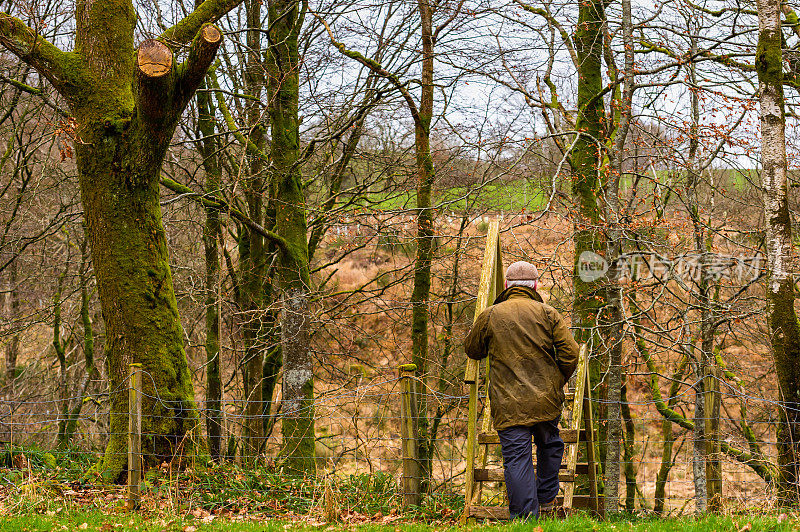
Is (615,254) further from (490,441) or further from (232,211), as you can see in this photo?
(232,211)

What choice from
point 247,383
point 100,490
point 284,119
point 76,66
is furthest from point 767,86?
point 247,383

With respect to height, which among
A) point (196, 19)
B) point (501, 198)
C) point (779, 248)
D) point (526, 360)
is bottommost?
point (526, 360)

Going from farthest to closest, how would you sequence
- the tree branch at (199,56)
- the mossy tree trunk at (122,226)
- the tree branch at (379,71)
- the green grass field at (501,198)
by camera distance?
the green grass field at (501,198) → the tree branch at (379,71) → the mossy tree trunk at (122,226) → the tree branch at (199,56)

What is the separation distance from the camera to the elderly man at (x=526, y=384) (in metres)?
5.27

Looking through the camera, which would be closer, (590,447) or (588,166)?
(590,447)

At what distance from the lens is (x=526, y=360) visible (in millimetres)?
5336

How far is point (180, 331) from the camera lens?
782 centimetres

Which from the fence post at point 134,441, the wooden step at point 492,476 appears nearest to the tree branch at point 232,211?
the fence post at point 134,441

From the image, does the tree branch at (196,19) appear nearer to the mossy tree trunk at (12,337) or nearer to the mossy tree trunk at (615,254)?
the mossy tree trunk at (615,254)

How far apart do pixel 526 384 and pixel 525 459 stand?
1.90 feet

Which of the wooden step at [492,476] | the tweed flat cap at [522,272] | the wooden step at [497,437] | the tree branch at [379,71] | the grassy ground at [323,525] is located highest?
the tree branch at [379,71]

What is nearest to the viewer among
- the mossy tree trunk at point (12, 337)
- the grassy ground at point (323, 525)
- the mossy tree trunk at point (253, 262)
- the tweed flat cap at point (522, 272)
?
the grassy ground at point (323, 525)

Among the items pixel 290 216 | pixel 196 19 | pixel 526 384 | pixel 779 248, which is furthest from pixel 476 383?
pixel 290 216

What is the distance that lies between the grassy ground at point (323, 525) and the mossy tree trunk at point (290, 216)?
12.8ft
